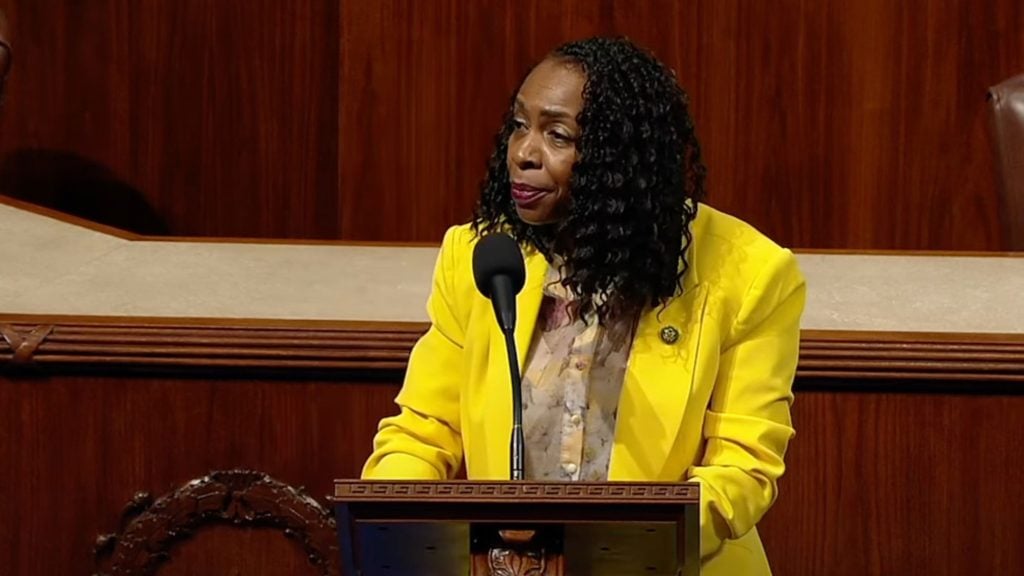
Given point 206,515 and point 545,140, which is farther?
point 206,515

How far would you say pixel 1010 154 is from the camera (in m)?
3.16

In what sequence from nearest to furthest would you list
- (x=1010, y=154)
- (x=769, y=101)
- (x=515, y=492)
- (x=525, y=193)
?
(x=515, y=492) < (x=525, y=193) < (x=1010, y=154) < (x=769, y=101)

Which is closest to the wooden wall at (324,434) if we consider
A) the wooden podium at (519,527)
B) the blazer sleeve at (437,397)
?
the blazer sleeve at (437,397)

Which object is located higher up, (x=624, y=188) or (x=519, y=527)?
(x=624, y=188)

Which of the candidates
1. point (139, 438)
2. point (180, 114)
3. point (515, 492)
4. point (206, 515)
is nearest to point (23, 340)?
point (139, 438)

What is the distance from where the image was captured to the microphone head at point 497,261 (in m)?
1.68

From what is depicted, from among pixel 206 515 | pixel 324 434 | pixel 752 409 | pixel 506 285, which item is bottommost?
pixel 206 515

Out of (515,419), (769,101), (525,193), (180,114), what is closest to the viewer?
(515,419)

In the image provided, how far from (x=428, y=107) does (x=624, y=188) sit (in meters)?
2.11

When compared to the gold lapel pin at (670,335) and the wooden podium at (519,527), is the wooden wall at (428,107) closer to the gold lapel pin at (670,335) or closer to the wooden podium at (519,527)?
the gold lapel pin at (670,335)

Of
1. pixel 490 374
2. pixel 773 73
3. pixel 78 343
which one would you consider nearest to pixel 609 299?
pixel 490 374

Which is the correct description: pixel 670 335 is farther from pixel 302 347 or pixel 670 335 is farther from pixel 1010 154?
pixel 1010 154

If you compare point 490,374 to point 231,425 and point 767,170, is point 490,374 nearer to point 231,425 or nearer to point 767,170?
point 231,425

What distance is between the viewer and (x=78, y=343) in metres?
2.38
